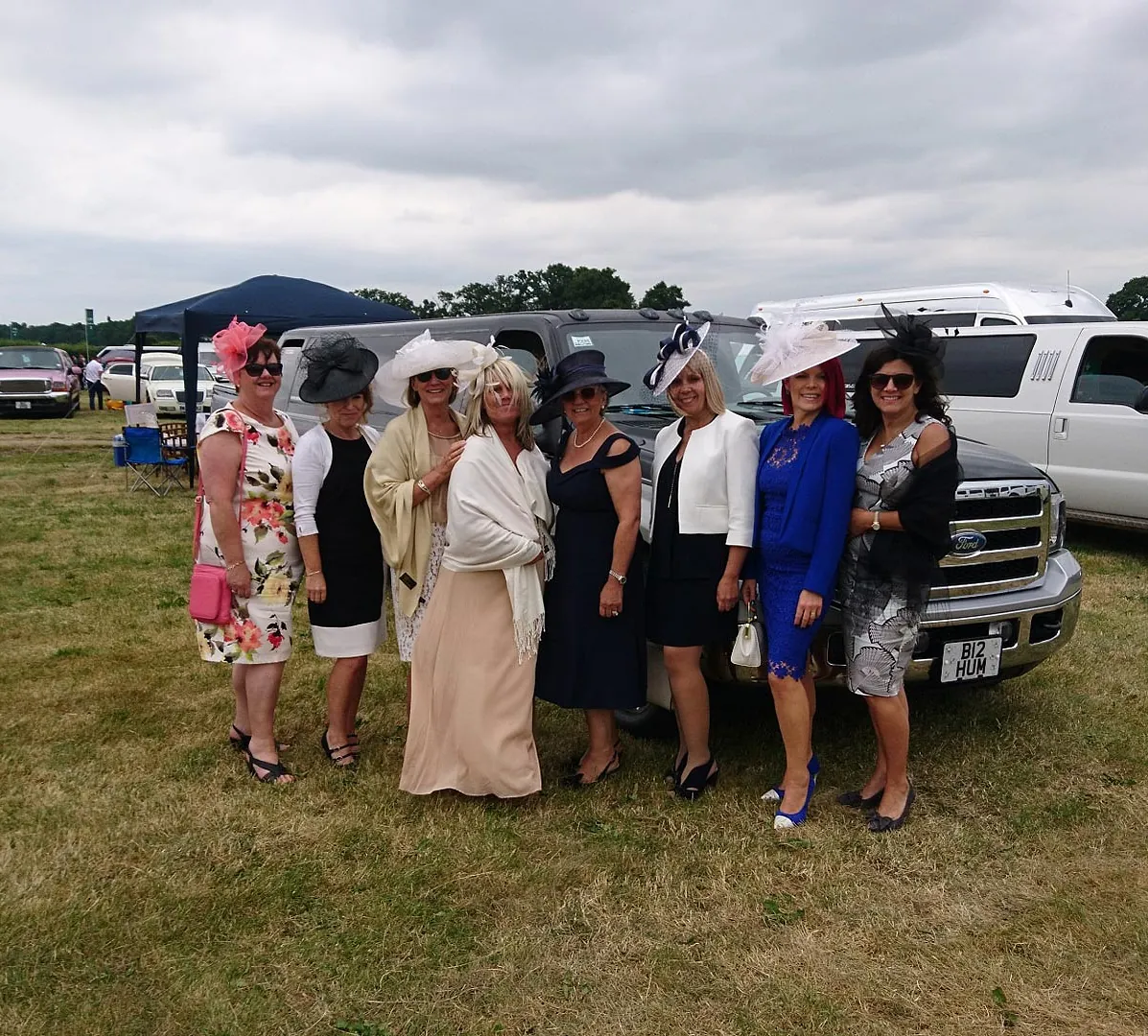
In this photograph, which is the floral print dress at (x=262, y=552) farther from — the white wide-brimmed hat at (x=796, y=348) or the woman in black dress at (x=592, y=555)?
the white wide-brimmed hat at (x=796, y=348)

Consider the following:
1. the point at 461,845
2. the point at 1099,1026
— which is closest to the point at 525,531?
the point at 461,845

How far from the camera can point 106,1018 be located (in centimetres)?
255

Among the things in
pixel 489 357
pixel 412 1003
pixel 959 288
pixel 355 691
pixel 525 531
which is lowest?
pixel 412 1003

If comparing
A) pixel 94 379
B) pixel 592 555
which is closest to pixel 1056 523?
pixel 592 555

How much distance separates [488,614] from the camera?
3.67m

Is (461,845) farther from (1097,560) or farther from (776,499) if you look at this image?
(1097,560)

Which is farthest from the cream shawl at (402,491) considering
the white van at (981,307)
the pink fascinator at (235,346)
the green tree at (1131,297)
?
the green tree at (1131,297)

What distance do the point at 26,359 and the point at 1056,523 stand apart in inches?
1025

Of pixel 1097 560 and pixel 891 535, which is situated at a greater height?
pixel 891 535

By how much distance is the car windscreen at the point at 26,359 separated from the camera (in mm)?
24000

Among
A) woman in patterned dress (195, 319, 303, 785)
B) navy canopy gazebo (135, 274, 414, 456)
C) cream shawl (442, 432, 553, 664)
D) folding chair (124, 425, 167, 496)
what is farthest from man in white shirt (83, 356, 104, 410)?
cream shawl (442, 432, 553, 664)

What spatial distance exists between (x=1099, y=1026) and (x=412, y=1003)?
70.6 inches

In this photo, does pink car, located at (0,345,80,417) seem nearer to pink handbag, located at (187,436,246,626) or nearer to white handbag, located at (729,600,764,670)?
pink handbag, located at (187,436,246,626)

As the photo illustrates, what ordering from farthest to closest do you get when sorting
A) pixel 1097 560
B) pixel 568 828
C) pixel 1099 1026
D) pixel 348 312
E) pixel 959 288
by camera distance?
pixel 348 312 < pixel 959 288 < pixel 1097 560 < pixel 568 828 < pixel 1099 1026
